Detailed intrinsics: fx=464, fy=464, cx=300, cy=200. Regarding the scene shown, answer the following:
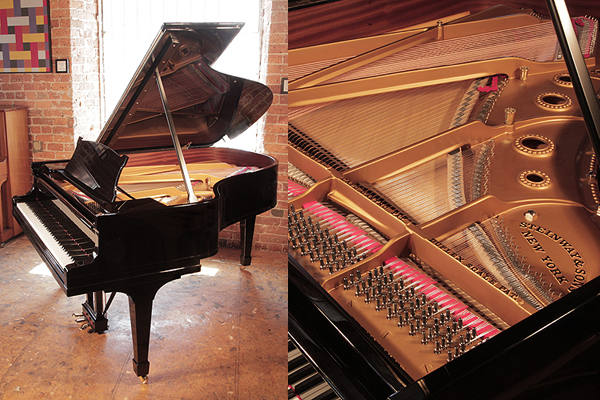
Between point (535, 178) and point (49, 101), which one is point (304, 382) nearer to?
point (535, 178)

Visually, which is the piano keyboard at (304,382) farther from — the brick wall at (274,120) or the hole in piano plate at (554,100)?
the brick wall at (274,120)

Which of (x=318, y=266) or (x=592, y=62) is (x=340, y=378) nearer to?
(x=318, y=266)

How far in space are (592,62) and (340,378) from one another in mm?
1908

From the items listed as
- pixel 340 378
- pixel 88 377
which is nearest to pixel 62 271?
pixel 88 377

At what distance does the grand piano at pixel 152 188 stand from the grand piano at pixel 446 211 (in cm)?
66

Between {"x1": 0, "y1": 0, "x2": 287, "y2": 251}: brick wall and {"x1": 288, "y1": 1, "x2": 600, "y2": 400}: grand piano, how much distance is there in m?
1.38

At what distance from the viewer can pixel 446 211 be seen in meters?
1.70

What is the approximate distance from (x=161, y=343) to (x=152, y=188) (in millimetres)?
974

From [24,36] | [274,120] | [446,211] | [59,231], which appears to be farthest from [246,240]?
[24,36]

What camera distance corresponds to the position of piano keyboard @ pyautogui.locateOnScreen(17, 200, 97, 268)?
2.20 metres

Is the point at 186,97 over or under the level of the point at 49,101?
over

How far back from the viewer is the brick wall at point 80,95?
12.9 ft

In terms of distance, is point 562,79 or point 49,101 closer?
point 562,79

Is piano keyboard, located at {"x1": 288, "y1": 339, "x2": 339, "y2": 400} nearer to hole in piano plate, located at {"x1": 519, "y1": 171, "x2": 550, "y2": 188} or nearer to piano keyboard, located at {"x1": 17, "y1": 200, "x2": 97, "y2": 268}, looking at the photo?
hole in piano plate, located at {"x1": 519, "y1": 171, "x2": 550, "y2": 188}
